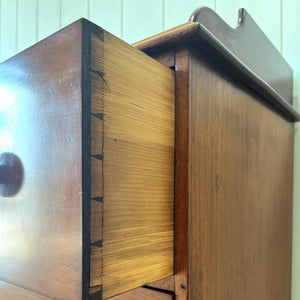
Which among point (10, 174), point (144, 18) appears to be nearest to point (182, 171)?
point (10, 174)

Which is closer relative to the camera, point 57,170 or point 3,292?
point 57,170

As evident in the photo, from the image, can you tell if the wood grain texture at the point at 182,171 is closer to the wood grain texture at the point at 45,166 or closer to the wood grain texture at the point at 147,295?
the wood grain texture at the point at 147,295

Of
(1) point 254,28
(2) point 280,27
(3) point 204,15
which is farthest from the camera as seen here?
(2) point 280,27

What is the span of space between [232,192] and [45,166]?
267 mm

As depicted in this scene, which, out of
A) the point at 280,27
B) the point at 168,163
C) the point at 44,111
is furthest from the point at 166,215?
the point at 280,27

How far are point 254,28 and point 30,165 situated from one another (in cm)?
49

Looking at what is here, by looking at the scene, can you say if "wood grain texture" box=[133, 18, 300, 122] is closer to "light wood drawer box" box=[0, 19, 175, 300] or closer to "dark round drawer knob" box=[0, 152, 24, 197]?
"light wood drawer box" box=[0, 19, 175, 300]

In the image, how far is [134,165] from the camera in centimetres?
30

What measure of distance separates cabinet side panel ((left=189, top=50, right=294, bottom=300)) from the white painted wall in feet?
0.75

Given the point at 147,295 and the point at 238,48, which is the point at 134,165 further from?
the point at 238,48

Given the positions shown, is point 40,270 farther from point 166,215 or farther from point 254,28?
point 254,28

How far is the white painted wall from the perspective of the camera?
752 mm

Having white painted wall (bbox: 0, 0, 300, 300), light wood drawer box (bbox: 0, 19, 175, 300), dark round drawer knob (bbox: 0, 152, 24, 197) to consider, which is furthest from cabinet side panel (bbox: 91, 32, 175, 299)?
white painted wall (bbox: 0, 0, 300, 300)

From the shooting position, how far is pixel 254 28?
58 centimetres
